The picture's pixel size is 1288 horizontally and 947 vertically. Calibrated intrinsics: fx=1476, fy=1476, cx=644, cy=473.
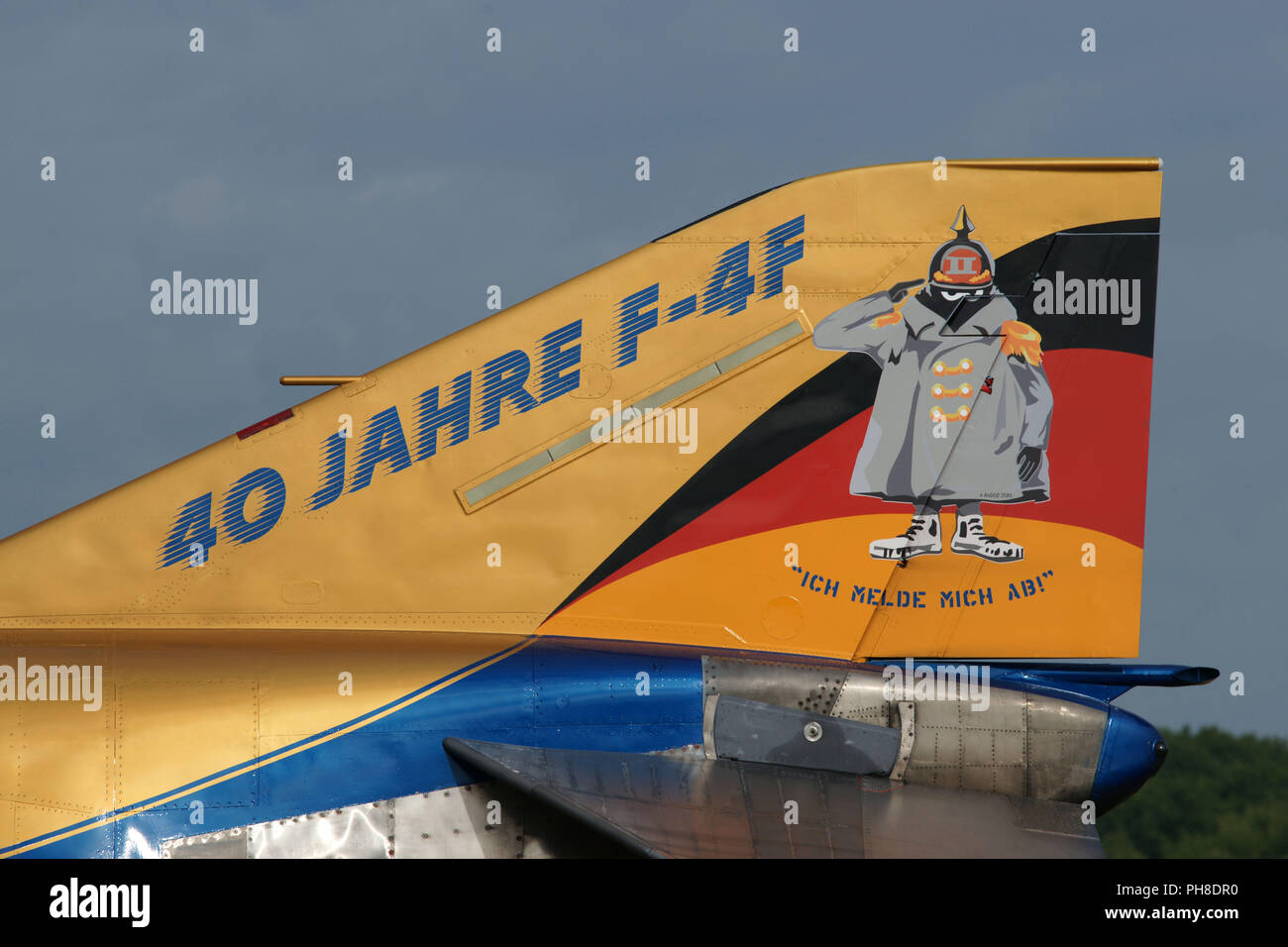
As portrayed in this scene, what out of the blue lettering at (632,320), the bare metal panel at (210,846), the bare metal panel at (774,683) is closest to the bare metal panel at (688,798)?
the bare metal panel at (774,683)

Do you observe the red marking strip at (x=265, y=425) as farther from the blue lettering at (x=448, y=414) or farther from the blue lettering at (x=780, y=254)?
the blue lettering at (x=780, y=254)

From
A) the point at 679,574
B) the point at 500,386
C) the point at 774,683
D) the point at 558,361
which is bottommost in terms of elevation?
the point at 774,683

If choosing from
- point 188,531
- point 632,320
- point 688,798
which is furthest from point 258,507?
point 688,798

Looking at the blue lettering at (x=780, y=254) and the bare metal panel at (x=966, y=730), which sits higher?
the blue lettering at (x=780, y=254)

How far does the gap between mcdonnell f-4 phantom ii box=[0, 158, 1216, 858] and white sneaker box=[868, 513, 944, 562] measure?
0.07 feet

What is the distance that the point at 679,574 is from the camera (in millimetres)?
9172

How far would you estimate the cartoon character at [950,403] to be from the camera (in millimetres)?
9359

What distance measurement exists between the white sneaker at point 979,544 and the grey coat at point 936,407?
167 mm

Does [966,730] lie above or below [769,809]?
above

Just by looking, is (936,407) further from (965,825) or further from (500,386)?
(500,386)

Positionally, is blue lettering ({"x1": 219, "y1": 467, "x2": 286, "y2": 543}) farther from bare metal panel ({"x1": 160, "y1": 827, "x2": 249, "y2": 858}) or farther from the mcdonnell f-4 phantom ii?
bare metal panel ({"x1": 160, "y1": 827, "x2": 249, "y2": 858})

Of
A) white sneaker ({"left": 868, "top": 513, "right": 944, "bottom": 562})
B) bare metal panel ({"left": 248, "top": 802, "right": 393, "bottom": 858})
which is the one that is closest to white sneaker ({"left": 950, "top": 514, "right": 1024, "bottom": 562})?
white sneaker ({"left": 868, "top": 513, "right": 944, "bottom": 562})

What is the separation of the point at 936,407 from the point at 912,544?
88 cm
